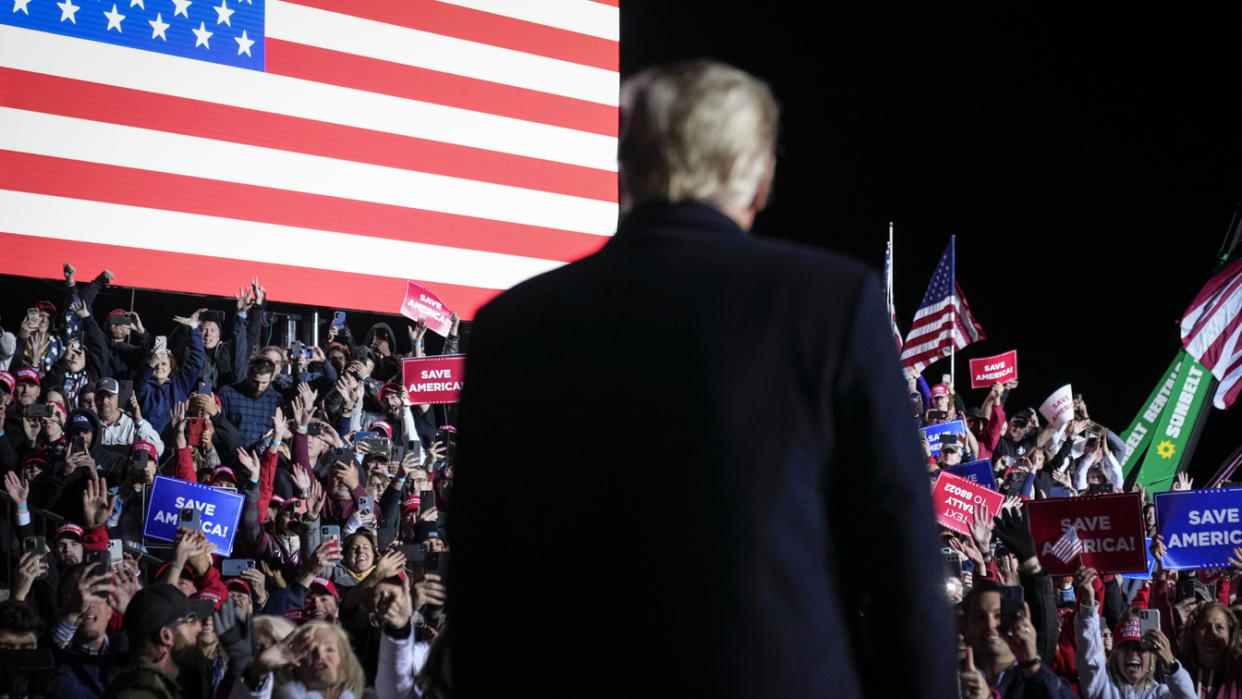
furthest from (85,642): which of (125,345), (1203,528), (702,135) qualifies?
(1203,528)

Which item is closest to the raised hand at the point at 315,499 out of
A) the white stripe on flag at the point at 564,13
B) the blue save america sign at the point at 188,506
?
the blue save america sign at the point at 188,506

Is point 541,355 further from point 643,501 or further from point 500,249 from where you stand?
point 500,249

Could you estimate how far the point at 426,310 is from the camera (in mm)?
10438

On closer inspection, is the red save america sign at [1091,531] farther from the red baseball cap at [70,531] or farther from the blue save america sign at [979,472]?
the red baseball cap at [70,531]

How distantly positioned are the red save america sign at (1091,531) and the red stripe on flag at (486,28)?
8.14 meters

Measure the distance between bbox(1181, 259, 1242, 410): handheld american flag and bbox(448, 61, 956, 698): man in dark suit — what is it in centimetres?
1133

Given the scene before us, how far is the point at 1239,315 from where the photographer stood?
11.4 meters

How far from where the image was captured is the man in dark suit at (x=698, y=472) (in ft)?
3.43

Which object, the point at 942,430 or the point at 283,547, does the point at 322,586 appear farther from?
the point at 942,430

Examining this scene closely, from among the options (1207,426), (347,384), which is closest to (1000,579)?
(347,384)

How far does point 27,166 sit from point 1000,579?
794cm

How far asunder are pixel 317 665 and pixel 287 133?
856 cm

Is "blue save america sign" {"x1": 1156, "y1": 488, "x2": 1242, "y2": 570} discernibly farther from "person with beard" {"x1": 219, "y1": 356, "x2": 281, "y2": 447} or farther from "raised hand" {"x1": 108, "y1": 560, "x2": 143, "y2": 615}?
"person with beard" {"x1": 219, "y1": 356, "x2": 281, "y2": 447}

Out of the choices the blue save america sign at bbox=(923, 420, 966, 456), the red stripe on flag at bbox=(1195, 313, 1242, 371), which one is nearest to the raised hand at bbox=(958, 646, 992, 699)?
the blue save america sign at bbox=(923, 420, 966, 456)
